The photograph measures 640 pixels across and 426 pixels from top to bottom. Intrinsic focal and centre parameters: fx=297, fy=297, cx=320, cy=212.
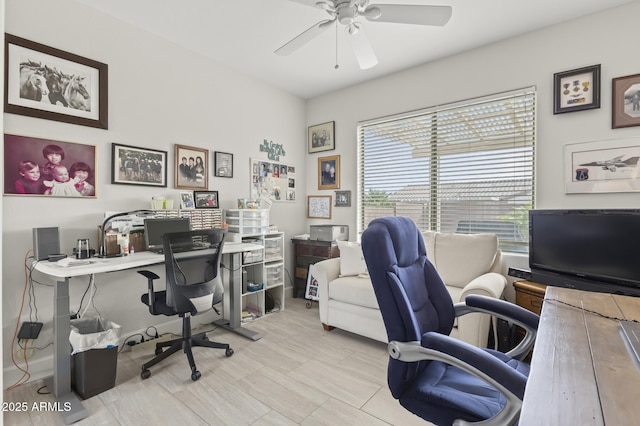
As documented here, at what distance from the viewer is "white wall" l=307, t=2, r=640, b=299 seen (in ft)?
7.54

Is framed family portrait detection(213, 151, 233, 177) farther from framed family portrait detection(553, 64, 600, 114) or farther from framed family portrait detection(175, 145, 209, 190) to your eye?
framed family portrait detection(553, 64, 600, 114)

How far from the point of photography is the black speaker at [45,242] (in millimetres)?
2025

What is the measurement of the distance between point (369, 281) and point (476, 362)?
6.04 feet

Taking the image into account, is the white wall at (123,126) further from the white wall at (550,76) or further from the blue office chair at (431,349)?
the blue office chair at (431,349)

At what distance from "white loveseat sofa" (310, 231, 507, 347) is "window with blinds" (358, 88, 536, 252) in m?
0.33

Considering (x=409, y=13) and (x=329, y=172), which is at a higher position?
(x=409, y=13)

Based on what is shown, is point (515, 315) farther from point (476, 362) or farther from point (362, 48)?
point (362, 48)

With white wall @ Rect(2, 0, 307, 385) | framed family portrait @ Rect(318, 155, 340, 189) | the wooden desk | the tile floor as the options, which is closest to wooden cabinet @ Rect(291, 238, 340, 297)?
framed family portrait @ Rect(318, 155, 340, 189)

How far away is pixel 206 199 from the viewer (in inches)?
123

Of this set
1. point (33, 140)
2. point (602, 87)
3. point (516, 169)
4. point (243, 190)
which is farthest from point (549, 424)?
point (243, 190)

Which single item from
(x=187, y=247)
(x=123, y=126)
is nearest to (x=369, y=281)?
(x=187, y=247)

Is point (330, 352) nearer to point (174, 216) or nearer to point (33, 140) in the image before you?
point (174, 216)

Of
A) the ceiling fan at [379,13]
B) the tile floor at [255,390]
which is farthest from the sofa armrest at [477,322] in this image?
the ceiling fan at [379,13]

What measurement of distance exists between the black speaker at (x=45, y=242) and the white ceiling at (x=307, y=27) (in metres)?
1.77
